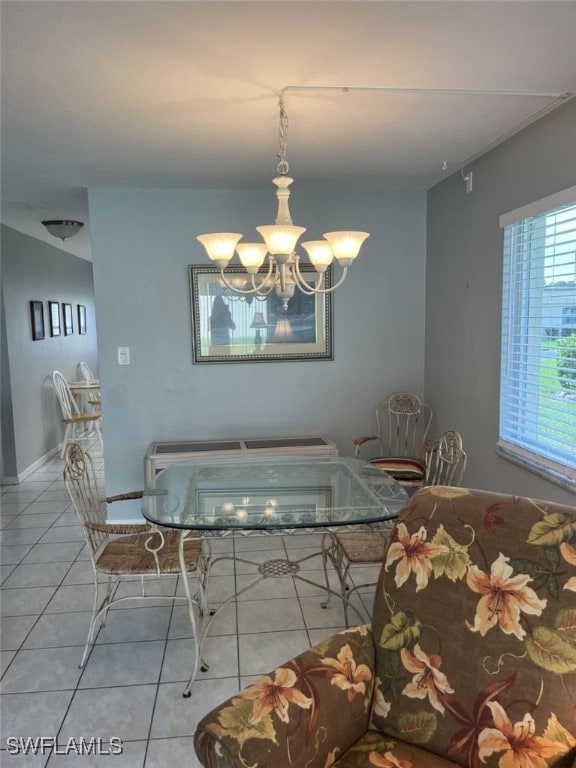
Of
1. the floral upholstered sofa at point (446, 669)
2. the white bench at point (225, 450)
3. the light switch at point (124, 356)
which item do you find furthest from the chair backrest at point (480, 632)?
the light switch at point (124, 356)

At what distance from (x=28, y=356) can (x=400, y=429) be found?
3801 mm

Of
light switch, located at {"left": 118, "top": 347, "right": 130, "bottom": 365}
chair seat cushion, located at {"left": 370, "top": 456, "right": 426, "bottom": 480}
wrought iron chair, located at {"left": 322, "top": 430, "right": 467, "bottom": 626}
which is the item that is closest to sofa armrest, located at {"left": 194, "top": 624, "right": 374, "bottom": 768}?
wrought iron chair, located at {"left": 322, "top": 430, "right": 467, "bottom": 626}

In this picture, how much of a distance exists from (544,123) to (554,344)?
3.30 feet

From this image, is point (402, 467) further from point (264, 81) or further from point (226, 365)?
point (264, 81)

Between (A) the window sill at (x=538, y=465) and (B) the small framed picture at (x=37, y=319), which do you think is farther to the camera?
(B) the small framed picture at (x=37, y=319)

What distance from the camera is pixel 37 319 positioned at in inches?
228

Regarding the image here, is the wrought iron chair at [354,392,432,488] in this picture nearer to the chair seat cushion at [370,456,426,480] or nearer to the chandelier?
the chair seat cushion at [370,456,426,480]

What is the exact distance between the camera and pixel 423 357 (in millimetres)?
4129

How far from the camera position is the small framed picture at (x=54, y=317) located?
6322mm

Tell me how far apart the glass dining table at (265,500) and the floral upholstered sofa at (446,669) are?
0.73 meters

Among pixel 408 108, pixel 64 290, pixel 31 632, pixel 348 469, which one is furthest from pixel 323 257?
pixel 64 290

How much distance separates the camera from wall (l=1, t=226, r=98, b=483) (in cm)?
505

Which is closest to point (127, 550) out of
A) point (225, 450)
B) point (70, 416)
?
point (225, 450)

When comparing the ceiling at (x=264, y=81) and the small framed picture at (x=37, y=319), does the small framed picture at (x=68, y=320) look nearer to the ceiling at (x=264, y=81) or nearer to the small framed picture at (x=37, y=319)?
the small framed picture at (x=37, y=319)
